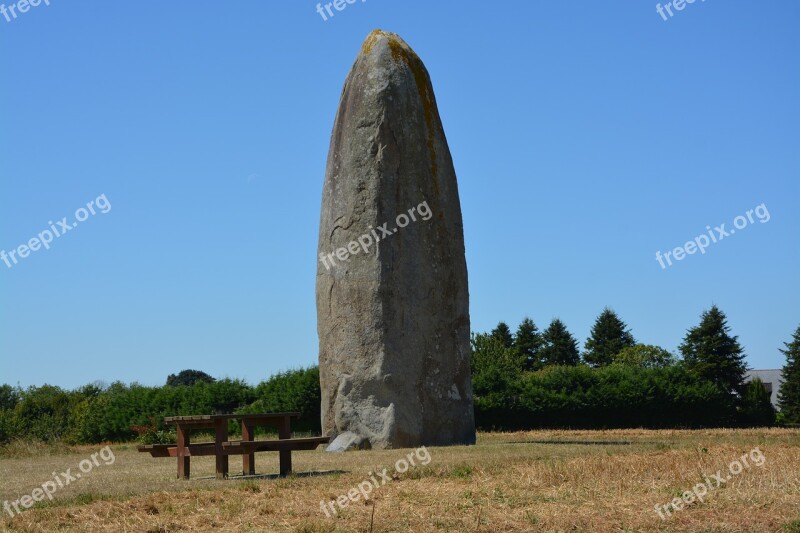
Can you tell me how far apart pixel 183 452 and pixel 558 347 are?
5447 centimetres

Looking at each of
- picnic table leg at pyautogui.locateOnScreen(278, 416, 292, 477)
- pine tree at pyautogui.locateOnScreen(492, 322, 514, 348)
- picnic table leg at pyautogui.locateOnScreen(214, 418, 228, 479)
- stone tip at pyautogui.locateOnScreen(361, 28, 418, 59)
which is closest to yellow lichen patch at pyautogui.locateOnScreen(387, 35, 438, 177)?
stone tip at pyautogui.locateOnScreen(361, 28, 418, 59)

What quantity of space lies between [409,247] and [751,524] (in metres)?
9.31

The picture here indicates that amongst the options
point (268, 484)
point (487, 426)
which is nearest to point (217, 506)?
point (268, 484)

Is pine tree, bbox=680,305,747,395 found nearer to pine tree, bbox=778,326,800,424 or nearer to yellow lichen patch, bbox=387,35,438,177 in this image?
pine tree, bbox=778,326,800,424

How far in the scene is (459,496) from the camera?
1058 centimetres

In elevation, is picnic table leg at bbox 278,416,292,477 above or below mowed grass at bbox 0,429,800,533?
above

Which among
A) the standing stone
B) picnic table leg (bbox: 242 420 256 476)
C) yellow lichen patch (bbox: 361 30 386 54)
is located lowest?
picnic table leg (bbox: 242 420 256 476)

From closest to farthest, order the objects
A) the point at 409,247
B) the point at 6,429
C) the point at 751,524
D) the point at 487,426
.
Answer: the point at 751,524, the point at 409,247, the point at 487,426, the point at 6,429

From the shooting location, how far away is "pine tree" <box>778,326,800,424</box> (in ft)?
128

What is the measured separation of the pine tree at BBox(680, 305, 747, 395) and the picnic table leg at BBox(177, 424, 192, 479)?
35.1 meters

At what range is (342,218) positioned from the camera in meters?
17.8

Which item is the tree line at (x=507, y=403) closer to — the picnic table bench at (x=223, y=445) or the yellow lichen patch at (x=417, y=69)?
the yellow lichen patch at (x=417, y=69)

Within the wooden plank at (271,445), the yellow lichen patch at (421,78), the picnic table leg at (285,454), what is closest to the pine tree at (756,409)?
the yellow lichen patch at (421,78)

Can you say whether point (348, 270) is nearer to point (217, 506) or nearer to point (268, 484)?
point (268, 484)
